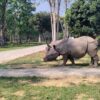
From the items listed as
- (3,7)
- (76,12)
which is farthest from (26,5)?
(76,12)

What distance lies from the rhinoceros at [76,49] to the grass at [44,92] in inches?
183

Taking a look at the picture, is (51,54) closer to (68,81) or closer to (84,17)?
(68,81)

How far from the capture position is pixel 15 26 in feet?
227

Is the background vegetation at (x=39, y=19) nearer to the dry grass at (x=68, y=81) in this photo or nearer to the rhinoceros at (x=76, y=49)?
the rhinoceros at (x=76, y=49)

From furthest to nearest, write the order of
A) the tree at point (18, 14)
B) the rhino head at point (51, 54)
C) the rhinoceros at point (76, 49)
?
the tree at point (18, 14) → the rhino head at point (51, 54) → the rhinoceros at point (76, 49)

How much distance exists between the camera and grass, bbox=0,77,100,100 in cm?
905

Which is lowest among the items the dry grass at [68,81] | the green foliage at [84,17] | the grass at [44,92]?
the grass at [44,92]

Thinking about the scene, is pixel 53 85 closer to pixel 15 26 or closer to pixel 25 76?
pixel 25 76

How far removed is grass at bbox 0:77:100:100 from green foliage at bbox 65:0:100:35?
2758 centimetres

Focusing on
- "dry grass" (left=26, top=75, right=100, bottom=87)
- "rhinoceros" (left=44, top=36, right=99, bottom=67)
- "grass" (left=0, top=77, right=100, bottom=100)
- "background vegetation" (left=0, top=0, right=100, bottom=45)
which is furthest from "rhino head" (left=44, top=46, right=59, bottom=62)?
"background vegetation" (left=0, top=0, right=100, bottom=45)

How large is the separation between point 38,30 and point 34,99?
79.7m

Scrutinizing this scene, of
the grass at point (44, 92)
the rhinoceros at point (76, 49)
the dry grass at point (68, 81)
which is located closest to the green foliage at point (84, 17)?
the rhinoceros at point (76, 49)

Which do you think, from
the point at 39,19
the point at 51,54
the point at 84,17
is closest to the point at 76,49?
the point at 51,54

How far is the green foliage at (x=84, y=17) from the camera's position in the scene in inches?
1506
